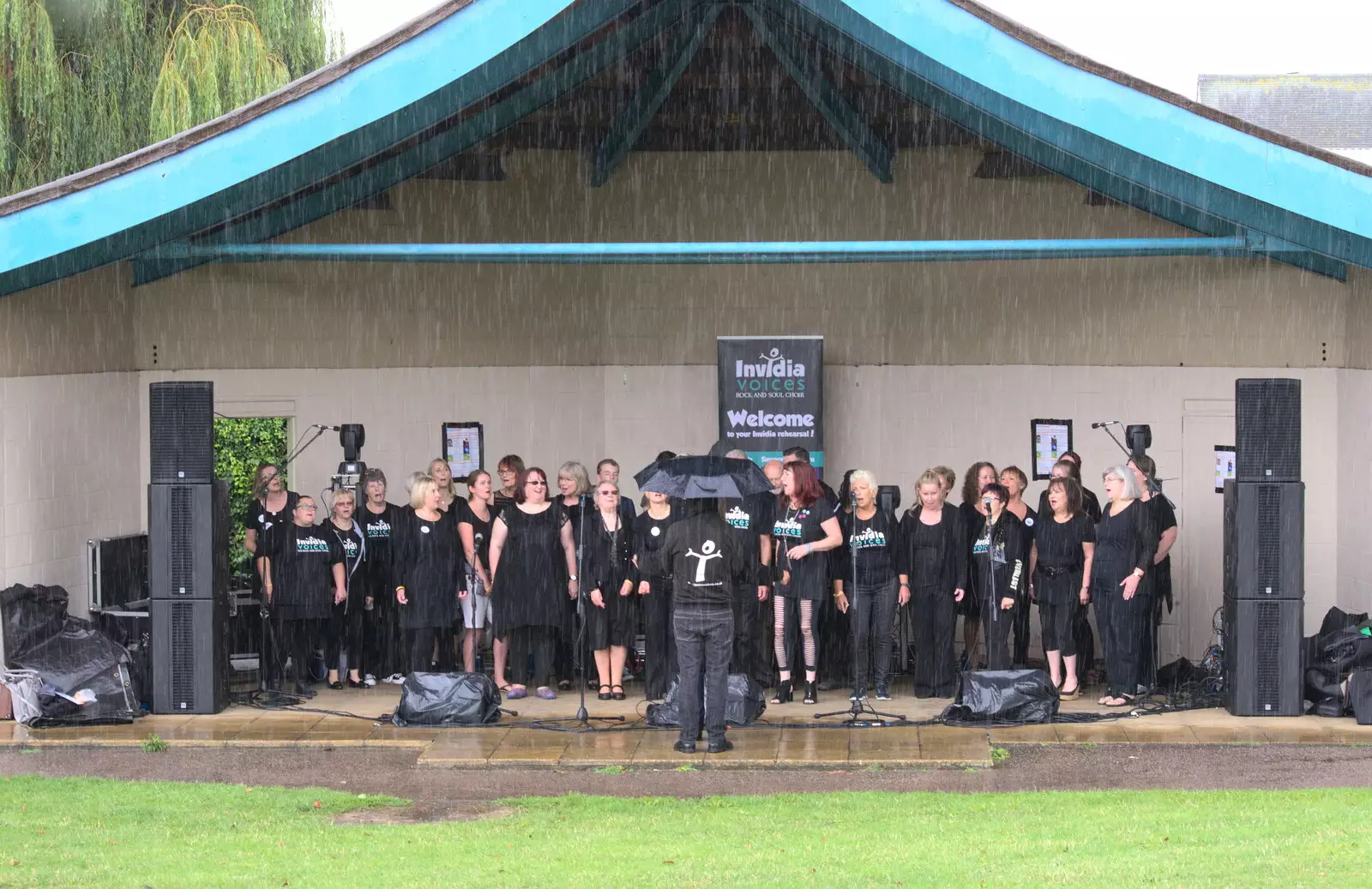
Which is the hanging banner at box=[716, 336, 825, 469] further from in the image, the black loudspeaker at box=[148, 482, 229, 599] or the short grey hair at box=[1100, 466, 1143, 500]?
the black loudspeaker at box=[148, 482, 229, 599]

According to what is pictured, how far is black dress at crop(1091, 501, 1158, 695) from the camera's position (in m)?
10.8

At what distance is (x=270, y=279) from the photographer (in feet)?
45.0

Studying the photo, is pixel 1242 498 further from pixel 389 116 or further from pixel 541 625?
pixel 389 116

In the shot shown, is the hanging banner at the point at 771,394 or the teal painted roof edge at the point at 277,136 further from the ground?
the teal painted roof edge at the point at 277,136

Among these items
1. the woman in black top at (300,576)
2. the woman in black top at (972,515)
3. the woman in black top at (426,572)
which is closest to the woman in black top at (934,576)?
the woman in black top at (972,515)

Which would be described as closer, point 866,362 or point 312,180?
point 312,180

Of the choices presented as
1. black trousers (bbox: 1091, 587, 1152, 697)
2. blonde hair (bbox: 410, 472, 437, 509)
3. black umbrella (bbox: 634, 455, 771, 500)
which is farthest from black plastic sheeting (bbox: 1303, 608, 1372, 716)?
blonde hair (bbox: 410, 472, 437, 509)

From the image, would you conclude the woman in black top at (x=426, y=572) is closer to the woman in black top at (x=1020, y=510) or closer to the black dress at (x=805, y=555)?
the black dress at (x=805, y=555)

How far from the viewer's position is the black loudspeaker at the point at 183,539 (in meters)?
10.7

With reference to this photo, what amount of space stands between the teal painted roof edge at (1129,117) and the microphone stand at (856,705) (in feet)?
9.68

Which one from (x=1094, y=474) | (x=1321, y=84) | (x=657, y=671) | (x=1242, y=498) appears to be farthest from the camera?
(x=1321, y=84)

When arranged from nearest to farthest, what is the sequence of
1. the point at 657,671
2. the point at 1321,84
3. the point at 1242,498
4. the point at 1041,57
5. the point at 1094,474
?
the point at 1041,57
the point at 1242,498
the point at 657,671
the point at 1094,474
the point at 1321,84

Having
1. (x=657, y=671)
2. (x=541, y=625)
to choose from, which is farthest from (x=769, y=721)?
(x=541, y=625)

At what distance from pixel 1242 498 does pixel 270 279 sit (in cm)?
802
